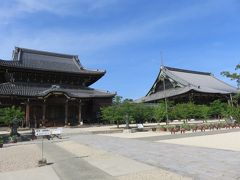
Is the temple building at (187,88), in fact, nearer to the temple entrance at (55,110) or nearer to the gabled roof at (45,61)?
the gabled roof at (45,61)

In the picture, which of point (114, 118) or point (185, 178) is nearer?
point (185, 178)

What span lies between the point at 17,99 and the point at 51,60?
12.0 meters

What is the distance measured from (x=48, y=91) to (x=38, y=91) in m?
2.93

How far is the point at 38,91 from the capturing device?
37938 mm

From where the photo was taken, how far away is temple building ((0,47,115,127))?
36.0 m

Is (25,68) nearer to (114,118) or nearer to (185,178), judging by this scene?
(114,118)

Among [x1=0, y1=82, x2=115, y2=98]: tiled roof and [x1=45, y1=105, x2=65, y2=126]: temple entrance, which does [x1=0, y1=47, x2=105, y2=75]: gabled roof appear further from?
[x1=45, y1=105, x2=65, y2=126]: temple entrance

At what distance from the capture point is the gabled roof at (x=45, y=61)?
3960 cm

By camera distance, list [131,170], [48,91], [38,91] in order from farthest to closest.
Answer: [38,91] → [48,91] → [131,170]

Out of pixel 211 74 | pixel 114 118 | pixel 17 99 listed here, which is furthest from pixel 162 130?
pixel 211 74

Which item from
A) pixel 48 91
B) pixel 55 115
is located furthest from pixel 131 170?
pixel 55 115

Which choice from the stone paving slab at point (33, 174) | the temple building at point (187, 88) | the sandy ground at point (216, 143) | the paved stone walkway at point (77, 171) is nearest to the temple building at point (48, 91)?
the temple building at point (187, 88)

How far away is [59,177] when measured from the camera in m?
7.87

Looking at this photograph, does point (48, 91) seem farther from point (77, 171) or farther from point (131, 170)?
point (131, 170)
